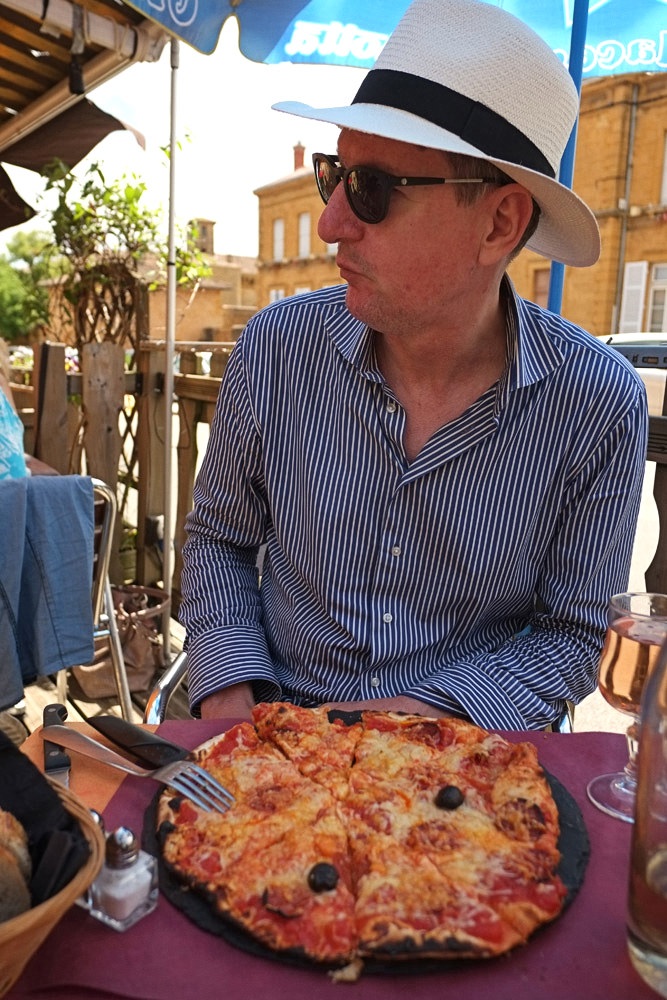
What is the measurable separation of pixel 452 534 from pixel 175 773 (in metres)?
0.97

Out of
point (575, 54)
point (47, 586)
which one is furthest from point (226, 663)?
point (575, 54)

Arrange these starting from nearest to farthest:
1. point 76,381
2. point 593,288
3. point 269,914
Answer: point 269,914, point 76,381, point 593,288

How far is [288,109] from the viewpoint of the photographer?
6.06 ft

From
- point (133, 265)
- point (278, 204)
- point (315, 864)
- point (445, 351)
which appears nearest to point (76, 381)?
point (133, 265)

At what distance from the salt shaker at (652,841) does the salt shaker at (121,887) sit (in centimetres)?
51

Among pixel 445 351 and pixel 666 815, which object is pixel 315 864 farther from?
pixel 445 351

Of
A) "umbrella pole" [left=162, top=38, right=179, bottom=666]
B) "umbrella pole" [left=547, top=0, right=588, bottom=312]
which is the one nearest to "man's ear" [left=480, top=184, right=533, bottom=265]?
"umbrella pole" [left=547, top=0, right=588, bottom=312]

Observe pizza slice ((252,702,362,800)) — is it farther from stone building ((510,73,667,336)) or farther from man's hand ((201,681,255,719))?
stone building ((510,73,667,336))

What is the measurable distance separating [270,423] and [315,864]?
1289 mm

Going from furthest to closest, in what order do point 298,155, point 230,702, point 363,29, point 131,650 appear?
point 298,155 < point 131,650 < point 363,29 < point 230,702

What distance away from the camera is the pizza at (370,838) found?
855mm

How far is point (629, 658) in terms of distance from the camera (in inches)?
51.8

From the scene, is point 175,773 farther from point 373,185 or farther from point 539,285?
point 539,285

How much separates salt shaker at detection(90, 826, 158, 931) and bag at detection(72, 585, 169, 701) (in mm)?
3186
